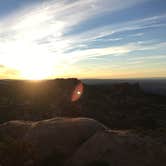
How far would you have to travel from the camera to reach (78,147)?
1475 cm

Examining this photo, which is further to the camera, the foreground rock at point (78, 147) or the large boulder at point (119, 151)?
the foreground rock at point (78, 147)

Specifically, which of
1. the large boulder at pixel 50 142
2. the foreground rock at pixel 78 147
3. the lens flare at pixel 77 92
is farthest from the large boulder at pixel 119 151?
the lens flare at pixel 77 92

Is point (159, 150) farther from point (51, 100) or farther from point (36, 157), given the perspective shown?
point (51, 100)

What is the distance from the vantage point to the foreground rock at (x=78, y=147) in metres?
12.6

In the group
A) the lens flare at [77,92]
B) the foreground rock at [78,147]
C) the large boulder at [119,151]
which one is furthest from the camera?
the lens flare at [77,92]

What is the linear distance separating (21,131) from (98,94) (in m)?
74.8

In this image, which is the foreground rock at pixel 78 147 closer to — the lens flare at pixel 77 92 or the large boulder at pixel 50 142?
the large boulder at pixel 50 142

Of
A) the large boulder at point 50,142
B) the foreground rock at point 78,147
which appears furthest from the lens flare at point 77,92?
the foreground rock at point 78,147

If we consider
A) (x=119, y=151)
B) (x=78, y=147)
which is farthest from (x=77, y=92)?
(x=119, y=151)

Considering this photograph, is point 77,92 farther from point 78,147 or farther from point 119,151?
point 119,151

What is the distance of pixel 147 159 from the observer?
1217cm

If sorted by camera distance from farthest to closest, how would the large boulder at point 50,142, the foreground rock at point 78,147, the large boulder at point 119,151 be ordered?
the large boulder at point 50,142, the foreground rock at point 78,147, the large boulder at point 119,151

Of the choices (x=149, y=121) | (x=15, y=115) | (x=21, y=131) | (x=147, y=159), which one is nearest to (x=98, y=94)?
(x=149, y=121)

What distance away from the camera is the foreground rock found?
1256 centimetres
